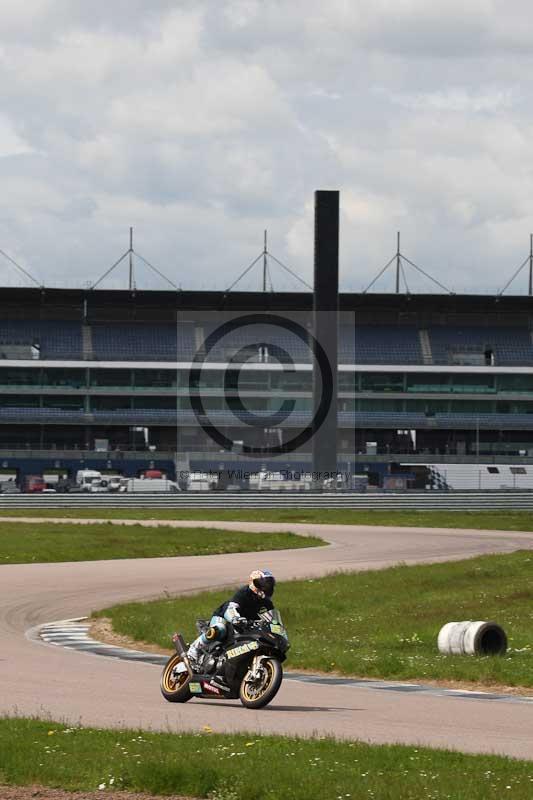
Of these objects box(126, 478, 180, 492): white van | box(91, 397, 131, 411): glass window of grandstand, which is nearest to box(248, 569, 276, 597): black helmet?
box(126, 478, 180, 492): white van

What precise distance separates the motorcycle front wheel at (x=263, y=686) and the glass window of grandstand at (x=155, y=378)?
103987 millimetres

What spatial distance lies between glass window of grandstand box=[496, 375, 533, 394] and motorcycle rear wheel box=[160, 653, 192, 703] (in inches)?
4212

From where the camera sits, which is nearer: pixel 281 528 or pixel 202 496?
pixel 281 528

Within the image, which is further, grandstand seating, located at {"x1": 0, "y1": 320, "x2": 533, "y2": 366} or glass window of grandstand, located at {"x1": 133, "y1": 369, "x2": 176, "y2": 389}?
grandstand seating, located at {"x1": 0, "y1": 320, "x2": 533, "y2": 366}

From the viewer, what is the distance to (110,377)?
120m

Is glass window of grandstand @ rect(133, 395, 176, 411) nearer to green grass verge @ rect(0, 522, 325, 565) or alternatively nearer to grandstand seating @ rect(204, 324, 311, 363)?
grandstand seating @ rect(204, 324, 311, 363)

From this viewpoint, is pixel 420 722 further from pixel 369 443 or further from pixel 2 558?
pixel 369 443

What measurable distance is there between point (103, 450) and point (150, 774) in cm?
10299

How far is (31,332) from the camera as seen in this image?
122 m

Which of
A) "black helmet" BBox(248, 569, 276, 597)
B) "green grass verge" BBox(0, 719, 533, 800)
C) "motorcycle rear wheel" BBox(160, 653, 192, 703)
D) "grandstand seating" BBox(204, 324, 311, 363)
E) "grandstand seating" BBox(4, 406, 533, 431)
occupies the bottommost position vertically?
"motorcycle rear wheel" BBox(160, 653, 192, 703)

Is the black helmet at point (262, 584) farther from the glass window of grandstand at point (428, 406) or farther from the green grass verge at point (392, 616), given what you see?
the glass window of grandstand at point (428, 406)

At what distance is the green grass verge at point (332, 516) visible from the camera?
228ft

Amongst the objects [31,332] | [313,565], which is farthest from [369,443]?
[313,565]

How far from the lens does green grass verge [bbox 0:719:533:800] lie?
11023 mm
